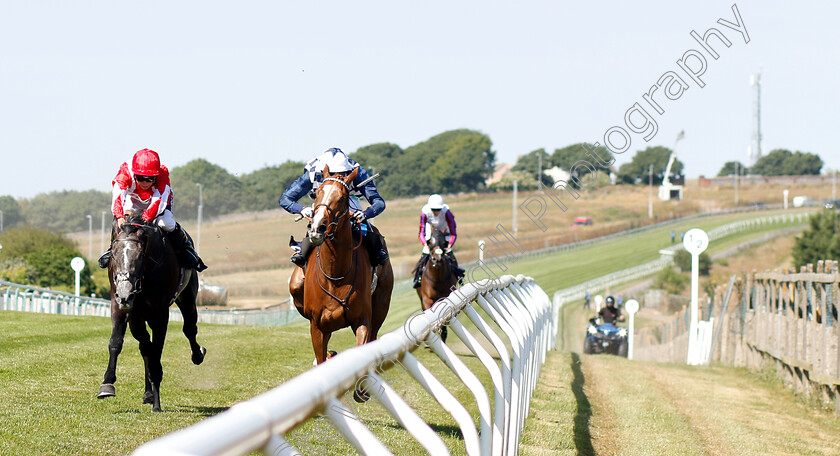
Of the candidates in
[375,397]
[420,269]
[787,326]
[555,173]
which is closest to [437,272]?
[420,269]

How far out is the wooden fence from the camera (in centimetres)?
955

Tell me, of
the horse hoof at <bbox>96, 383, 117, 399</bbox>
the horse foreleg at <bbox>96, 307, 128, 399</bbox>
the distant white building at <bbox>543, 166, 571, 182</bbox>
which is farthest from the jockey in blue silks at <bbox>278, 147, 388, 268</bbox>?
the distant white building at <bbox>543, 166, 571, 182</bbox>

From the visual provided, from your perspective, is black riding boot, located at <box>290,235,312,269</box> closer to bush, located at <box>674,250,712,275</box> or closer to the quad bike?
the quad bike

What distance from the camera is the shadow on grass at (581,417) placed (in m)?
6.42

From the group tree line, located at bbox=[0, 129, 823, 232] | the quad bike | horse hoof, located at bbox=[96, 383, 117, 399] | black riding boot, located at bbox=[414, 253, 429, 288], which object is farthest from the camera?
tree line, located at bbox=[0, 129, 823, 232]

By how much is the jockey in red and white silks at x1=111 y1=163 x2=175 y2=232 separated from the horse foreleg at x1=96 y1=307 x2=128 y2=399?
2.28 feet

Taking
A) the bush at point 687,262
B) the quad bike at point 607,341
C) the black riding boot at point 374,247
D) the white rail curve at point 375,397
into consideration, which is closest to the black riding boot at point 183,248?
the black riding boot at point 374,247

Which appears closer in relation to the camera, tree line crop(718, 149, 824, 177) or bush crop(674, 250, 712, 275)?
bush crop(674, 250, 712, 275)

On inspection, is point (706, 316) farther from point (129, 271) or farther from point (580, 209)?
point (580, 209)

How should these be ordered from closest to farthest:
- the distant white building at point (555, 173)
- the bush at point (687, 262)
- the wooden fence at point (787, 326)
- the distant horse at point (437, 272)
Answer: the wooden fence at point (787, 326)
the distant horse at point (437, 272)
the bush at point (687, 262)
the distant white building at point (555, 173)

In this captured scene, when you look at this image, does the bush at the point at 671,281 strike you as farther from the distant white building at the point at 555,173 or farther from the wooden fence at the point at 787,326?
the distant white building at the point at 555,173

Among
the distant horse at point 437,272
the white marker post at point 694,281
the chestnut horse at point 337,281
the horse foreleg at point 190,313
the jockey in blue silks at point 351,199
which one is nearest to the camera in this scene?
the chestnut horse at point 337,281

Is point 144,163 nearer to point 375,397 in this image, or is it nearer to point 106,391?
point 106,391

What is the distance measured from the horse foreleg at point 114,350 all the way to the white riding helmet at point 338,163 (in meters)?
1.78
